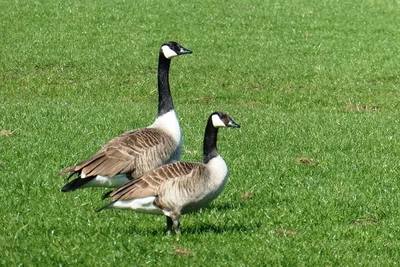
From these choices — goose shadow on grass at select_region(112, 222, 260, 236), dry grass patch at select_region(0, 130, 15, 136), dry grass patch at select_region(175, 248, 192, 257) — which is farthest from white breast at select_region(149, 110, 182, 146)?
dry grass patch at select_region(0, 130, 15, 136)

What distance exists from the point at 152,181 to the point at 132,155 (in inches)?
57.0

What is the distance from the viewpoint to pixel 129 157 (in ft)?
37.4

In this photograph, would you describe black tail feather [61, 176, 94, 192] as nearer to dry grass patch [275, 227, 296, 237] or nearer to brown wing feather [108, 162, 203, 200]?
brown wing feather [108, 162, 203, 200]

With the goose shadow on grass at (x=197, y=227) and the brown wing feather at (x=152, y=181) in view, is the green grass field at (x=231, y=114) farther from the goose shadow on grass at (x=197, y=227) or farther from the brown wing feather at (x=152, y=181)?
the brown wing feather at (x=152, y=181)

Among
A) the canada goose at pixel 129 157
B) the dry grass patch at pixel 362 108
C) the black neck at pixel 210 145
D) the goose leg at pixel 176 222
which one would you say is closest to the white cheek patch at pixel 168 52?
the canada goose at pixel 129 157

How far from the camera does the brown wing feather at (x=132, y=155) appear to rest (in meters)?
11.1

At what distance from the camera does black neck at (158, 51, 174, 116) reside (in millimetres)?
13000

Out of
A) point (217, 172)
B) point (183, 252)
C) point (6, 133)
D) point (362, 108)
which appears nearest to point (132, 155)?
point (217, 172)

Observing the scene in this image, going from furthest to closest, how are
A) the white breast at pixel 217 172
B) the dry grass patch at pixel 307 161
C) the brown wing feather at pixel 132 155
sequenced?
1. the dry grass patch at pixel 307 161
2. the brown wing feather at pixel 132 155
3. the white breast at pixel 217 172

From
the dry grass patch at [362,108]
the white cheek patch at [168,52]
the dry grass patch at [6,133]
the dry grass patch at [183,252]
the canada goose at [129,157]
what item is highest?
the white cheek patch at [168,52]

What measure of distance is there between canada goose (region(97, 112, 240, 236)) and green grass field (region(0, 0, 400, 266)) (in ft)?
1.54

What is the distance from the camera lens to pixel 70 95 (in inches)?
1009

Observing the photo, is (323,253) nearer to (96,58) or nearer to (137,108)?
(137,108)

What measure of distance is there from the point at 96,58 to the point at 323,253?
20.6 m
